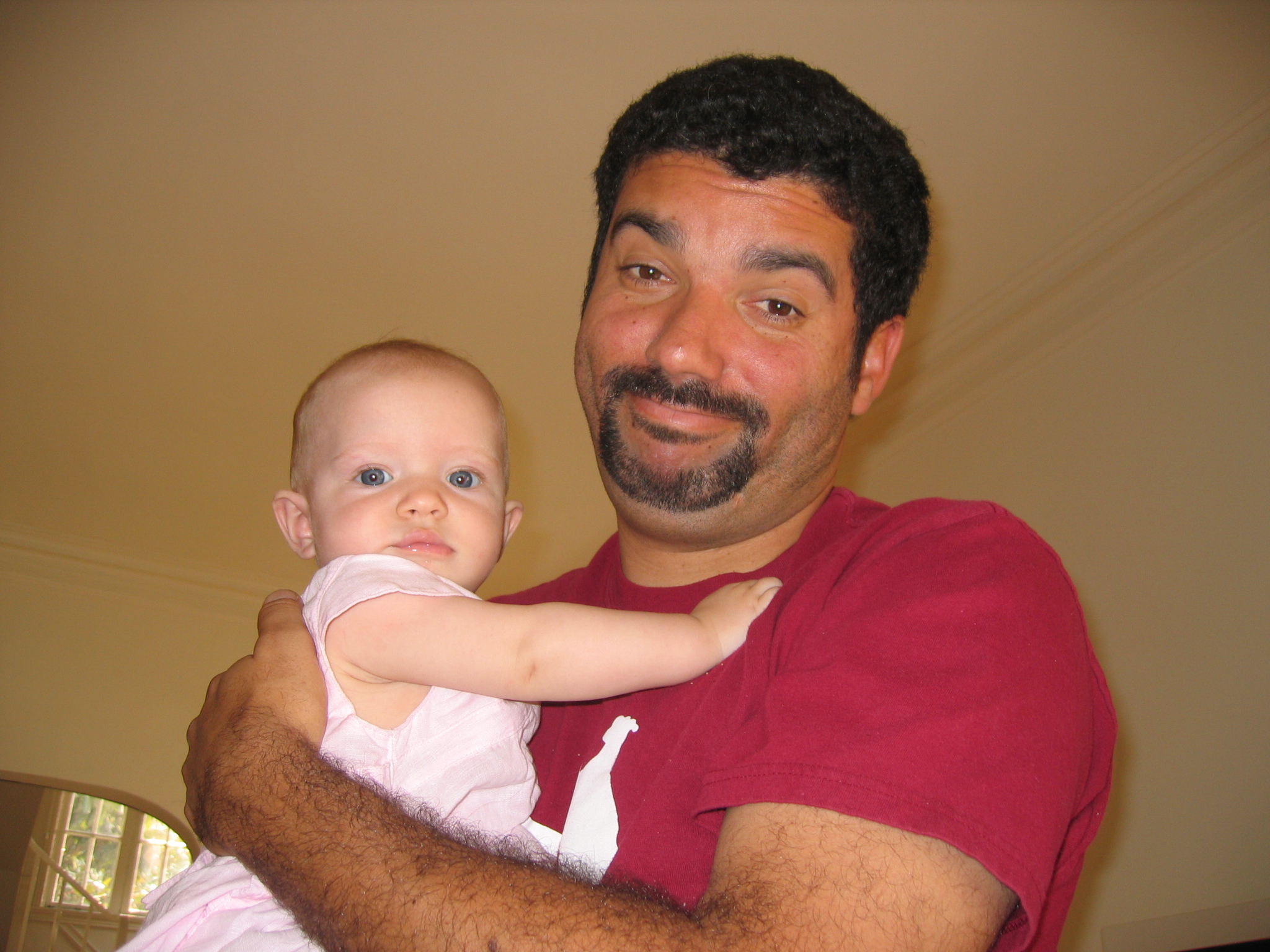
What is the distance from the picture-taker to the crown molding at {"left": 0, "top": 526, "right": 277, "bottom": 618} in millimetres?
4730

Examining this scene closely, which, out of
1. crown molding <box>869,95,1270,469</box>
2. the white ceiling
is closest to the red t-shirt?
the white ceiling

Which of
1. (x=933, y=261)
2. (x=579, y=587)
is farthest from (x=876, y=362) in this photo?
(x=933, y=261)

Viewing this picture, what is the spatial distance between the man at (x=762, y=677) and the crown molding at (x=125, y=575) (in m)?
3.98

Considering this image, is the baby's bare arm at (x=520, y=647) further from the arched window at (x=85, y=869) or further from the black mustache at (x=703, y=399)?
the arched window at (x=85, y=869)

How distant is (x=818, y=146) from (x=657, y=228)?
28cm

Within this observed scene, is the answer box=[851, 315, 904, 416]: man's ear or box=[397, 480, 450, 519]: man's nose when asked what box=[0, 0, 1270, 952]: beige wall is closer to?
box=[851, 315, 904, 416]: man's ear

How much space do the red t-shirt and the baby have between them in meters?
0.08

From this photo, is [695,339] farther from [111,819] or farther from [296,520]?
[111,819]

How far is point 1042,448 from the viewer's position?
3.12m

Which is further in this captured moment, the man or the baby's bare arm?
the baby's bare arm

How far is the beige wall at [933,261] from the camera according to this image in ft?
8.06

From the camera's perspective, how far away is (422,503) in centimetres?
117

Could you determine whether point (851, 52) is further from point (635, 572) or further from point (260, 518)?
point (260, 518)

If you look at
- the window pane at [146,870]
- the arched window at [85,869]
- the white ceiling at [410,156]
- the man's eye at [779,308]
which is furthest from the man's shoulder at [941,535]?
the window pane at [146,870]
